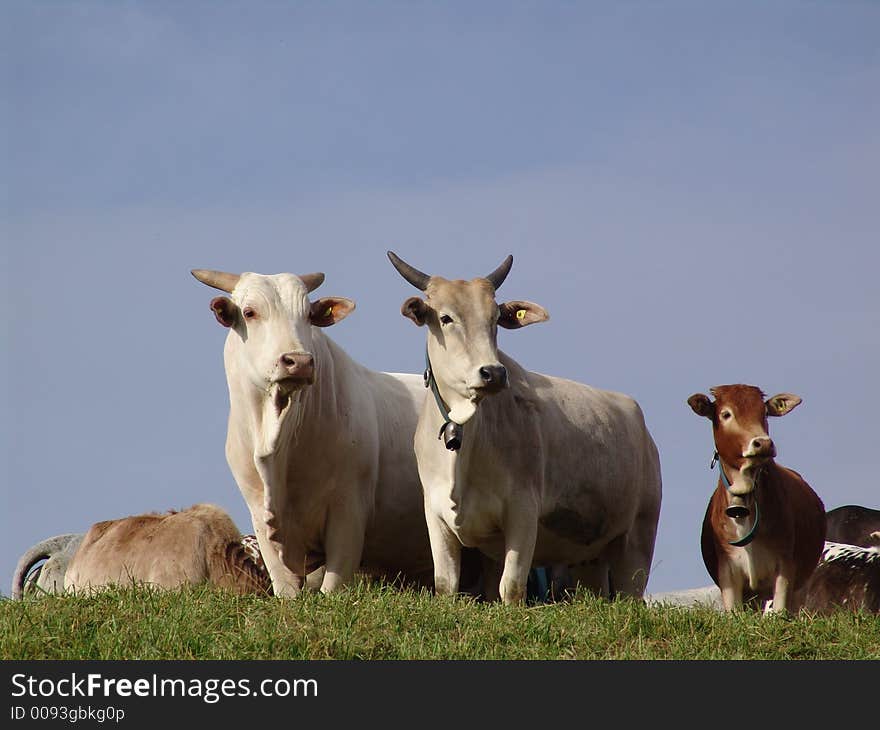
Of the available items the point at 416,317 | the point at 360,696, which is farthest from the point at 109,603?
the point at 416,317

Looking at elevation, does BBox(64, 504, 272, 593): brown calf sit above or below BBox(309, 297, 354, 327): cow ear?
below

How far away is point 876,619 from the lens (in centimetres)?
1062

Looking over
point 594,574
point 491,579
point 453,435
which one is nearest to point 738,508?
point 594,574

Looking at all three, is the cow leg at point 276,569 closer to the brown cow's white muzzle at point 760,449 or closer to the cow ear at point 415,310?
the cow ear at point 415,310

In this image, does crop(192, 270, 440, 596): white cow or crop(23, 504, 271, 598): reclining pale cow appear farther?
crop(23, 504, 271, 598): reclining pale cow

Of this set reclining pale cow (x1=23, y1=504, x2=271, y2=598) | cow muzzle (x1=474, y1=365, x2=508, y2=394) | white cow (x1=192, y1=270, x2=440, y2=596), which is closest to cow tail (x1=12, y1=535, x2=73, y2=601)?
reclining pale cow (x1=23, y1=504, x2=271, y2=598)

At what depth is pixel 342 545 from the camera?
39.8 ft

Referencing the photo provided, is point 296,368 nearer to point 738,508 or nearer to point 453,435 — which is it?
point 453,435

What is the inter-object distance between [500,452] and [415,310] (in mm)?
1273

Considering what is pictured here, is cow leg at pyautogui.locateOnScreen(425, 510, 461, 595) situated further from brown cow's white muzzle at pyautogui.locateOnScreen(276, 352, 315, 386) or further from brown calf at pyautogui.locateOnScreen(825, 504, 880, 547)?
brown calf at pyautogui.locateOnScreen(825, 504, 880, 547)

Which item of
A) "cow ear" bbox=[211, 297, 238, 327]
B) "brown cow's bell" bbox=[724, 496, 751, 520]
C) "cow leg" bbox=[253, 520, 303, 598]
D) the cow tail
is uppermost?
"cow ear" bbox=[211, 297, 238, 327]

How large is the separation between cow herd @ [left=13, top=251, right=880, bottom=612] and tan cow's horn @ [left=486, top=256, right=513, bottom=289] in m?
0.02

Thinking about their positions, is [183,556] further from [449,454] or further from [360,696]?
[360,696]

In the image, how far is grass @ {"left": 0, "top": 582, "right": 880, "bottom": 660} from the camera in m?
8.71
